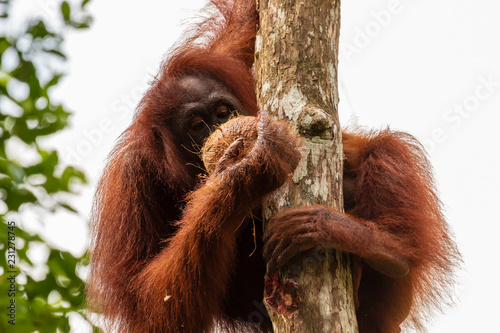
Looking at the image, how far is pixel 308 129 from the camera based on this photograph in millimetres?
2619

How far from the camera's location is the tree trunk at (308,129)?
7.73 feet

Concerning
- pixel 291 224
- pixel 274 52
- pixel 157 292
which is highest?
pixel 274 52

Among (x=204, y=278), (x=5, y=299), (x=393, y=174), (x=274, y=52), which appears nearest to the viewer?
(x=274, y=52)

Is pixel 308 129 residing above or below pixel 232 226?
above

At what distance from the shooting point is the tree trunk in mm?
2357

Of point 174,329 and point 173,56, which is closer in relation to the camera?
point 174,329

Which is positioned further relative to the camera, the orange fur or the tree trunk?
the orange fur

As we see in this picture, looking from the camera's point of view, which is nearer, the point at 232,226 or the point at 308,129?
the point at 308,129

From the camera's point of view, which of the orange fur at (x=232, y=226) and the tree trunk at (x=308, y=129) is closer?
the tree trunk at (x=308, y=129)

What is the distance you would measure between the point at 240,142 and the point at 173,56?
5.14ft

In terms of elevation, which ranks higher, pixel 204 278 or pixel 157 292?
pixel 204 278

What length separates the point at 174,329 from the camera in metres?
3.11

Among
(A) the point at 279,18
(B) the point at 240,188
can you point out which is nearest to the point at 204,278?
(B) the point at 240,188

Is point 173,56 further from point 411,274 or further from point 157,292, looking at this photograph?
point 411,274
